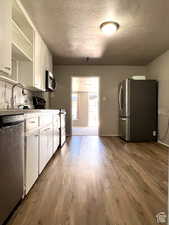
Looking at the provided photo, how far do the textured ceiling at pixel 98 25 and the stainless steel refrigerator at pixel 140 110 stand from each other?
→ 2.75 feet

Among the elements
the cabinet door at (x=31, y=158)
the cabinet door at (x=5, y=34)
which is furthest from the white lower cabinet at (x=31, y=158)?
the cabinet door at (x=5, y=34)

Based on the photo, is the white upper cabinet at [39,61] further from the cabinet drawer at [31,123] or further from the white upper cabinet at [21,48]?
the cabinet drawer at [31,123]

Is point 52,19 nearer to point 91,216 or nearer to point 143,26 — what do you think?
point 143,26

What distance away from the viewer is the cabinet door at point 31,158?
5.63 ft

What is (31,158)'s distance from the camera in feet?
6.01

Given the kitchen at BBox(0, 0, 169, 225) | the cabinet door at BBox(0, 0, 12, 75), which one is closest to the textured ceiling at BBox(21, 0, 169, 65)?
the kitchen at BBox(0, 0, 169, 225)

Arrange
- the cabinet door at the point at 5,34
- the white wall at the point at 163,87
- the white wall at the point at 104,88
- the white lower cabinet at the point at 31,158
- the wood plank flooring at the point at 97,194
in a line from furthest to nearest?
the white wall at the point at 104,88 → the white wall at the point at 163,87 → the cabinet door at the point at 5,34 → the white lower cabinet at the point at 31,158 → the wood plank flooring at the point at 97,194

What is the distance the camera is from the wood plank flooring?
54.9 inches

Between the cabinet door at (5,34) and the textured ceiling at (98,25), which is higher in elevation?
the textured ceiling at (98,25)

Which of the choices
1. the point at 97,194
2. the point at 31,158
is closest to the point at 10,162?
the point at 31,158

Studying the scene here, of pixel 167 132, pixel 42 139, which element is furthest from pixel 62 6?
pixel 167 132

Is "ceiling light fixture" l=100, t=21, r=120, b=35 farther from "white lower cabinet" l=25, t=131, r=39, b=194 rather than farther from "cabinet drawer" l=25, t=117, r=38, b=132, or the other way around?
"white lower cabinet" l=25, t=131, r=39, b=194

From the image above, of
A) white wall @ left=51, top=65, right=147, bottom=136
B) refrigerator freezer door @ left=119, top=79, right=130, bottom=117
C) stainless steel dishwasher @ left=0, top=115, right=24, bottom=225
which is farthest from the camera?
white wall @ left=51, top=65, right=147, bottom=136

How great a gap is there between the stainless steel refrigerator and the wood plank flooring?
184cm
